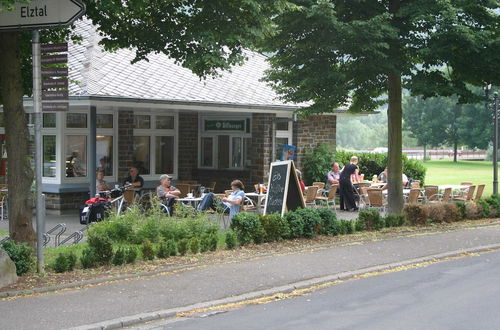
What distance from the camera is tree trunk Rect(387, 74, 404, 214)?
60.8 ft

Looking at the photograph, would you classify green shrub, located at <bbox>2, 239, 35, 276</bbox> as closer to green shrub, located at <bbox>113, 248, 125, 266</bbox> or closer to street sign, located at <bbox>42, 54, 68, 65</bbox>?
green shrub, located at <bbox>113, 248, 125, 266</bbox>

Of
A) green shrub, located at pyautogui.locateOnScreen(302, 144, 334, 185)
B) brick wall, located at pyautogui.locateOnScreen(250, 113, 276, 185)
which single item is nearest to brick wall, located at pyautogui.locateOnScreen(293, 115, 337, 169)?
green shrub, located at pyautogui.locateOnScreen(302, 144, 334, 185)

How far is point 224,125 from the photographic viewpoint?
2656cm

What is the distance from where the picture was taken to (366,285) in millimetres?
10961

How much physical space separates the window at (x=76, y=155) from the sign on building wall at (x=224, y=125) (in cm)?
567

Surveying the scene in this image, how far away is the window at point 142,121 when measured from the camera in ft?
79.5

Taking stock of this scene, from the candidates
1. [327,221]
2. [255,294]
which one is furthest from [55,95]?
[327,221]

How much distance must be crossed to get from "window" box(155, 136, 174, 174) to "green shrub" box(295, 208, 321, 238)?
1069 cm

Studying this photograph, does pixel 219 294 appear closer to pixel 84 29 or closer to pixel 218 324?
pixel 218 324

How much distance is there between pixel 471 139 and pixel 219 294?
294 ft

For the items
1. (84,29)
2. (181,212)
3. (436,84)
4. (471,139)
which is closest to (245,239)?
(181,212)

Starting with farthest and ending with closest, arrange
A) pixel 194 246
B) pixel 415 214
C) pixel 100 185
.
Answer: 1. pixel 100 185
2. pixel 415 214
3. pixel 194 246

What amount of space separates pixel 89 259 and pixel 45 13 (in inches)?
140

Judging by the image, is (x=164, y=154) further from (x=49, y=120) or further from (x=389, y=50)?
(x=389, y=50)
